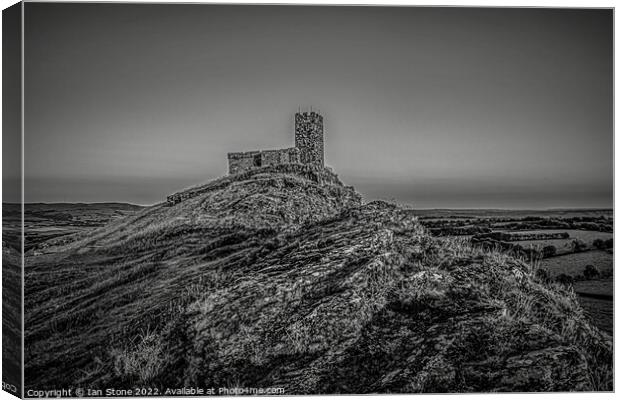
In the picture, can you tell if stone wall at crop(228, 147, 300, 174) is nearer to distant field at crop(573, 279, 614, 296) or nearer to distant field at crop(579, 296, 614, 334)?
distant field at crop(573, 279, 614, 296)

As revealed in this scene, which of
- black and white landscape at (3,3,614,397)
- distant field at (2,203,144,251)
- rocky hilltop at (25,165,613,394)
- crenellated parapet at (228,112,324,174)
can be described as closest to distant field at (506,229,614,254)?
black and white landscape at (3,3,614,397)

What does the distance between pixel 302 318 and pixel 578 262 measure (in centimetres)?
620

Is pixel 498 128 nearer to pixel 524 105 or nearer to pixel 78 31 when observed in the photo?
pixel 524 105

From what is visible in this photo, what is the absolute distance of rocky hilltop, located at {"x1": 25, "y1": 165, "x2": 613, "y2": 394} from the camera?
537 inches

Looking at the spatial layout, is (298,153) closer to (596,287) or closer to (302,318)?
(302,318)

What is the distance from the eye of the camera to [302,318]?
1369 cm

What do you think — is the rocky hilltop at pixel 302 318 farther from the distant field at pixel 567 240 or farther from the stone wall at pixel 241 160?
the stone wall at pixel 241 160

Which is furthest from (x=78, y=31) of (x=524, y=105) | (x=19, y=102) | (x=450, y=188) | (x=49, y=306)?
(x=524, y=105)

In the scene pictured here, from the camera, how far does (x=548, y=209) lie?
15898mm

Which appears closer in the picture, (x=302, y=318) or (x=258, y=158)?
(x=302, y=318)

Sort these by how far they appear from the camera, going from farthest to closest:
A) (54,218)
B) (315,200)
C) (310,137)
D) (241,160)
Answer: (315,200)
(241,160)
(310,137)
(54,218)

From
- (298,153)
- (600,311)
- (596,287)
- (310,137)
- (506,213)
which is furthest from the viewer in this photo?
(298,153)

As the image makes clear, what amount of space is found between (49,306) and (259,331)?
4.23 metres

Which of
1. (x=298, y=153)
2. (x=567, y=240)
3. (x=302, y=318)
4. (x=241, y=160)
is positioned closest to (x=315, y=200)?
(x=298, y=153)
